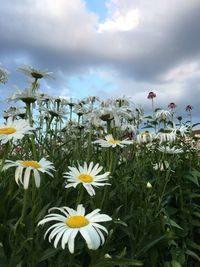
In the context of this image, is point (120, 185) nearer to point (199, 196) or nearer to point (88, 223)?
point (199, 196)

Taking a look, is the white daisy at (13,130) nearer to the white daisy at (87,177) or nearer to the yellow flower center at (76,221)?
the white daisy at (87,177)

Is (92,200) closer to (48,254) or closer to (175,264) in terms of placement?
(48,254)

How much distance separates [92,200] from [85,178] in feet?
0.84

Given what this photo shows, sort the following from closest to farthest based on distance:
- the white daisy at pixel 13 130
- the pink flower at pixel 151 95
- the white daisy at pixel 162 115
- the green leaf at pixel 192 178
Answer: the white daisy at pixel 13 130
the green leaf at pixel 192 178
the white daisy at pixel 162 115
the pink flower at pixel 151 95

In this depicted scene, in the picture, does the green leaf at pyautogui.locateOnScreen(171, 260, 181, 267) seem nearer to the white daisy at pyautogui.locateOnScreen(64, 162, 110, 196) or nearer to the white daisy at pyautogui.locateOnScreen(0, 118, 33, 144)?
the white daisy at pyautogui.locateOnScreen(64, 162, 110, 196)

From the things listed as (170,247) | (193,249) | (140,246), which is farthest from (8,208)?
(193,249)

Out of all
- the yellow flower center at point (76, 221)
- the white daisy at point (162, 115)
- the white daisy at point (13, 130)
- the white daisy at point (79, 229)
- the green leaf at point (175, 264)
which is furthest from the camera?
the white daisy at point (162, 115)

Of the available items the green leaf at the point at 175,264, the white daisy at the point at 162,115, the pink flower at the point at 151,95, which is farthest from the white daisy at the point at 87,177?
the pink flower at the point at 151,95

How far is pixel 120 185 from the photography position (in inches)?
105

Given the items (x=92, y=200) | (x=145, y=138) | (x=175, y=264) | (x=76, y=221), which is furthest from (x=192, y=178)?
(x=76, y=221)

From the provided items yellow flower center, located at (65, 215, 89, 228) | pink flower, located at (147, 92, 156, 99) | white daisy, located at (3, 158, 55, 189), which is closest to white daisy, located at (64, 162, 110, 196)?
white daisy, located at (3, 158, 55, 189)

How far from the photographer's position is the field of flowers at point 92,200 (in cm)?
169

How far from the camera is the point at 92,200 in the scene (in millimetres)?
2139

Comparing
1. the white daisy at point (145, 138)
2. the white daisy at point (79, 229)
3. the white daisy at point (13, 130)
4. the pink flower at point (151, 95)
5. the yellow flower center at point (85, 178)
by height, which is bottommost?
the white daisy at point (79, 229)
